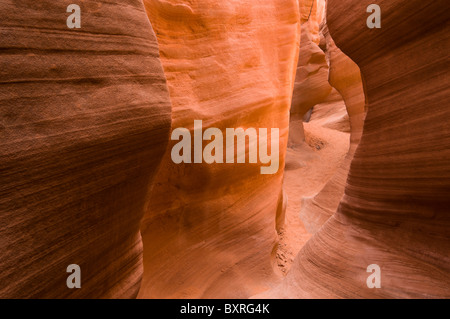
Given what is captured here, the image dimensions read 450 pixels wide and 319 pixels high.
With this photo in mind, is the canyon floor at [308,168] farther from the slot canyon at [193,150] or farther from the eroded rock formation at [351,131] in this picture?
the slot canyon at [193,150]

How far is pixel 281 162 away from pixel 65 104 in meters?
4.19

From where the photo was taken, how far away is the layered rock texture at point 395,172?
217 cm

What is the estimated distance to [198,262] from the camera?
3965 mm

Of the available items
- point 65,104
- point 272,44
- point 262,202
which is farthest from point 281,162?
point 65,104

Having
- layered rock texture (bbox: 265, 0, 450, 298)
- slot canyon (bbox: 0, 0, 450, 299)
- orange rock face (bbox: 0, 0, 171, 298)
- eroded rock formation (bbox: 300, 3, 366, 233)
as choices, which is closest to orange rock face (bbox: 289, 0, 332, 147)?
eroded rock formation (bbox: 300, 3, 366, 233)

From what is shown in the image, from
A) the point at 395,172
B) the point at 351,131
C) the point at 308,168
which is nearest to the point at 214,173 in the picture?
the point at 395,172

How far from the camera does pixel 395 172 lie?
2539 millimetres

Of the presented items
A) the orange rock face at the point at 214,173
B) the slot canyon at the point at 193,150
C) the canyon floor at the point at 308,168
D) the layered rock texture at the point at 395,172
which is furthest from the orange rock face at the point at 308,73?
the layered rock texture at the point at 395,172

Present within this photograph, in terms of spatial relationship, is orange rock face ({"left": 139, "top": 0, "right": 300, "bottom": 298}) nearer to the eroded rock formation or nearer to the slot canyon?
the slot canyon

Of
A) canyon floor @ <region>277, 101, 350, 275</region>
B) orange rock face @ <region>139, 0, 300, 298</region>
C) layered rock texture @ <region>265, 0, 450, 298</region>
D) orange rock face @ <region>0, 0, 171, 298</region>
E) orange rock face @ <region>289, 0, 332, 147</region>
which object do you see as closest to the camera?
orange rock face @ <region>0, 0, 171, 298</region>

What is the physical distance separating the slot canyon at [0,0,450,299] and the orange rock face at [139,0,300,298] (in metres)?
0.02

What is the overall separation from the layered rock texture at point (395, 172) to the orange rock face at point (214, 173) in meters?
1.42

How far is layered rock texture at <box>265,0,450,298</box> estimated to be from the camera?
7.13 ft
